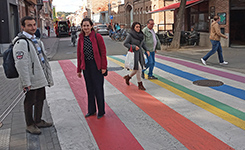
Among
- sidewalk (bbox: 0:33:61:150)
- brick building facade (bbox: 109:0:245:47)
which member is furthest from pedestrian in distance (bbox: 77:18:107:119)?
brick building facade (bbox: 109:0:245:47)

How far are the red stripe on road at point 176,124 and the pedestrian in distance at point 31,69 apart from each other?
6.75 ft

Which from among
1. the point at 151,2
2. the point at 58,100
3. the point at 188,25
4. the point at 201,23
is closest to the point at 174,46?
the point at 201,23

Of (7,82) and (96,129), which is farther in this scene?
(7,82)

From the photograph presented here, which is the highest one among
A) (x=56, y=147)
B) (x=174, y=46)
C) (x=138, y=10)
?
(x=138, y=10)

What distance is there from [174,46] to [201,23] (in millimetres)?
4960

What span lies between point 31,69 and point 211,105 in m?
3.67

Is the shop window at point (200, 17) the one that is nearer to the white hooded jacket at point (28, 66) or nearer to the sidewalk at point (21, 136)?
the sidewalk at point (21, 136)

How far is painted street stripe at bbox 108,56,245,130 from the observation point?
5.01 m

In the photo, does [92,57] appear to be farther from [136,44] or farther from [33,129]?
[136,44]

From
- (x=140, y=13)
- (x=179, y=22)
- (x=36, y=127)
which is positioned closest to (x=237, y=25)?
(x=179, y=22)

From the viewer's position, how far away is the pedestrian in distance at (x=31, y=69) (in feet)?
13.3

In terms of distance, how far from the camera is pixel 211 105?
231 inches

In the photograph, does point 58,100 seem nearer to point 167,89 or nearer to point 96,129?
point 96,129

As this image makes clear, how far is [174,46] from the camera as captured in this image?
1686 centimetres
